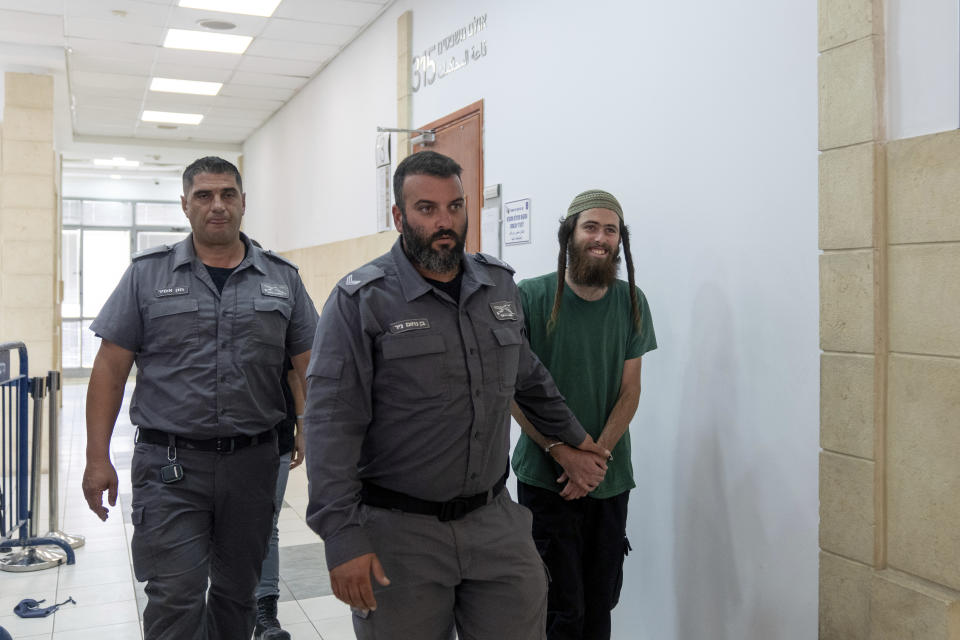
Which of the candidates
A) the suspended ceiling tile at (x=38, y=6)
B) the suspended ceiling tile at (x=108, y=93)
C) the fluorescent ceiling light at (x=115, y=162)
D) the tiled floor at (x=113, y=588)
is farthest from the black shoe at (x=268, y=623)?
the fluorescent ceiling light at (x=115, y=162)

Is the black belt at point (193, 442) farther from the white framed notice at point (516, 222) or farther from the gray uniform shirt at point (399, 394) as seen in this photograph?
the white framed notice at point (516, 222)

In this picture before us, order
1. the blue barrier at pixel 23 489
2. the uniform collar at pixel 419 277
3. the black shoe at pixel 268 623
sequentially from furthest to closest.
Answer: the blue barrier at pixel 23 489 < the black shoe at pixel 268 623 < the uniform collar at pixel 419 277

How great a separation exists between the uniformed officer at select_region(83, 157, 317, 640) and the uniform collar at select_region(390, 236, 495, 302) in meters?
0.87

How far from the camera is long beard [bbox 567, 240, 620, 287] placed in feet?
8.19

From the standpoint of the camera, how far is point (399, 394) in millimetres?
1858

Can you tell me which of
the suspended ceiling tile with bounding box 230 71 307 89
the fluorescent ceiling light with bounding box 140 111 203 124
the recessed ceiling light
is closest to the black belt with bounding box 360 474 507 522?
the recessed ceiling light

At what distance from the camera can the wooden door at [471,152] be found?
443 centimetres

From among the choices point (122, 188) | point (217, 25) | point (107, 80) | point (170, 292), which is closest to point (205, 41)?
point (217, 25)

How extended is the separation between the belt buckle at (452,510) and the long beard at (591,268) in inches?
35.2

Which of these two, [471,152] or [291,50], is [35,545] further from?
[291,50]

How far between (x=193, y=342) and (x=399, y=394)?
3.21 feet

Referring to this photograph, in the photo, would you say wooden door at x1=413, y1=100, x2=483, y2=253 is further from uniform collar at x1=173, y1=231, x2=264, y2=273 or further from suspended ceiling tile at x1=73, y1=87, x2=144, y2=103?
suspended ceiling tile at x1=73, y1=87, x2=144, y2=103

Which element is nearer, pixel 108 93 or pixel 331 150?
pixel 331 150

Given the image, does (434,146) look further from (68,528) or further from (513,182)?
(68,528)
